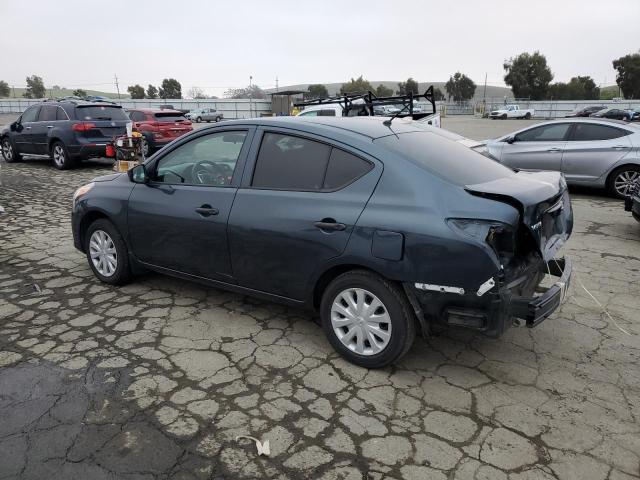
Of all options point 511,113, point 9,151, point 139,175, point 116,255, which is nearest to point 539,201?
point 139,175

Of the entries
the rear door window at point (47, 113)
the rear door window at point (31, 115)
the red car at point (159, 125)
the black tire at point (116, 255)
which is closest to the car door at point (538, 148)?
the black tire at point (116, 255)

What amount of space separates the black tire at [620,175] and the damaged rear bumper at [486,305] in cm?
676

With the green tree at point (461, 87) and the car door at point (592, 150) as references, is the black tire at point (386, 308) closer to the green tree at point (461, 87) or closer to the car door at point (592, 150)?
the car door at point (592, 150)

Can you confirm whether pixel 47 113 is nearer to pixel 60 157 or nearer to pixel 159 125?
pixel 60 157

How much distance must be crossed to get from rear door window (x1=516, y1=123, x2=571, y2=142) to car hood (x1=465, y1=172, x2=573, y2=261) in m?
6.25

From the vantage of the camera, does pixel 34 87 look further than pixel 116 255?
Yes

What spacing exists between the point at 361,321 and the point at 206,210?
57.8 inches

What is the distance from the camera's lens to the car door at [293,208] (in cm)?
318

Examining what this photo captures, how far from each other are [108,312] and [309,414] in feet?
7.21

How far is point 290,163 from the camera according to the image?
3514mm

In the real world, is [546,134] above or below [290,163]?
below

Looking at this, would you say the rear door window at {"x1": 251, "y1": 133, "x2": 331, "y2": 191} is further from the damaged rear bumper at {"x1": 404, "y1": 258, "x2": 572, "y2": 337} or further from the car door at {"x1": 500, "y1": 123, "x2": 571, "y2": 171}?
the car door at {"x1": 500, "y1": 123, "x2": 571, "y2": 171}

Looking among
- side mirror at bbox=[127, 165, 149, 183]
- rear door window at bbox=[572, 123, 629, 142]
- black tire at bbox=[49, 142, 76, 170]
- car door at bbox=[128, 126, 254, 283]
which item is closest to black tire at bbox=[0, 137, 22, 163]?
black tire at bbox=[49, 142, 76, 170]

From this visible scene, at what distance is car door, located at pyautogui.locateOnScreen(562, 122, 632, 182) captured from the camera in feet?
28.0
